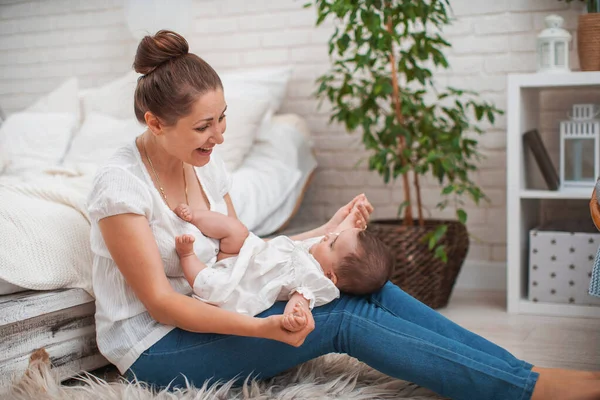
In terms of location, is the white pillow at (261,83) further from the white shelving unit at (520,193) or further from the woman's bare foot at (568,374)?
the woman's bare foot at (568,374)

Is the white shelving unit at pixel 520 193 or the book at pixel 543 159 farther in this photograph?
the book at pixel 543 159

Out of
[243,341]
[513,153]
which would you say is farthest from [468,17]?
[243,341]

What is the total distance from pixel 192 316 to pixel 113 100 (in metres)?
1.86

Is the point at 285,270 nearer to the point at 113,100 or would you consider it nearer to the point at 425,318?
the point at 425,318

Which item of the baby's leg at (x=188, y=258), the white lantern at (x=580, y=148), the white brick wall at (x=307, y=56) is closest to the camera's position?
the baby's leg at (x=188, y=258)

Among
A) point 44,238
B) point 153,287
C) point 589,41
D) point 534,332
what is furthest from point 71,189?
point 589,41

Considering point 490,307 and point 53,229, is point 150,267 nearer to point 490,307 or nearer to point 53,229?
point 53,229

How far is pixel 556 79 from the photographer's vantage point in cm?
247

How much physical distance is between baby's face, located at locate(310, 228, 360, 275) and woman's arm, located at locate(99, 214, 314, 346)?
9.8 inches

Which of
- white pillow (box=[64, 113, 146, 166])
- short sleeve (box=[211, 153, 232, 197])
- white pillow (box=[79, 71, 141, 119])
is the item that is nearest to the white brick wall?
white pillow (box=[79, 71, 141, 119])

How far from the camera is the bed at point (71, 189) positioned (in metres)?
1.69

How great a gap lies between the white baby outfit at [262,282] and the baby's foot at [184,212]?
0.14 m

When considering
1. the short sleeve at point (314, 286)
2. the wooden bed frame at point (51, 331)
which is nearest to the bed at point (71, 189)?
the wooden bed frame at point (51, 331)

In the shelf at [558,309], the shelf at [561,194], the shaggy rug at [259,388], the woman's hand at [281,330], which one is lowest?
the shelf at [558,309]
